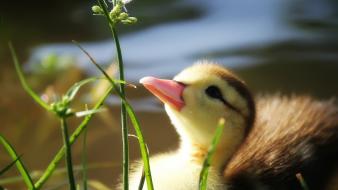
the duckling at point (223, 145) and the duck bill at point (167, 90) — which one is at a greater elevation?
the duck bill at point (167, 90)

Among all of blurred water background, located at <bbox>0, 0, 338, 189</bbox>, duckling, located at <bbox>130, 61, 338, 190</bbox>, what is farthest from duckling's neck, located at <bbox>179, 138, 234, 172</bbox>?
blurred water background, located at <bbox>0, 0, 338, 189</bbox>

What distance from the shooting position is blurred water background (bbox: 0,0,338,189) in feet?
7.71

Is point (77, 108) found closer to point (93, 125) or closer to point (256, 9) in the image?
point (93, 125)

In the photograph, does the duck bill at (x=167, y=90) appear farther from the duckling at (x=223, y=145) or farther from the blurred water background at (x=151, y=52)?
the blurred water background at (x=151, y=52)

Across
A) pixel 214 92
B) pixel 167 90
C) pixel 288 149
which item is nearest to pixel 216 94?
pixel 214 92

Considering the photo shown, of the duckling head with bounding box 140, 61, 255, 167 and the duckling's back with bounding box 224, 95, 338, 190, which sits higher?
the duckling head with bounding box 140, 61, 255, 167

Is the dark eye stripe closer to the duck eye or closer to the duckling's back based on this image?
the duck eye

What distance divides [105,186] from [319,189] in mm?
584

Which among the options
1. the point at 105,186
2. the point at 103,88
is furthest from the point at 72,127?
the point at 105,186

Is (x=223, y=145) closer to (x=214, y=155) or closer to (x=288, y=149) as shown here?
(x=214, y=155)

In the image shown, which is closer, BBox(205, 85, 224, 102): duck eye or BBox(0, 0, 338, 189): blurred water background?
BBox(205, 85, 224, 102): duck eye

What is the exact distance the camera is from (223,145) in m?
1.81

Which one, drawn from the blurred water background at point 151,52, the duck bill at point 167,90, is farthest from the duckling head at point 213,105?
the blurred water background at point 151,52

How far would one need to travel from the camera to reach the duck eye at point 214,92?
1.79m
